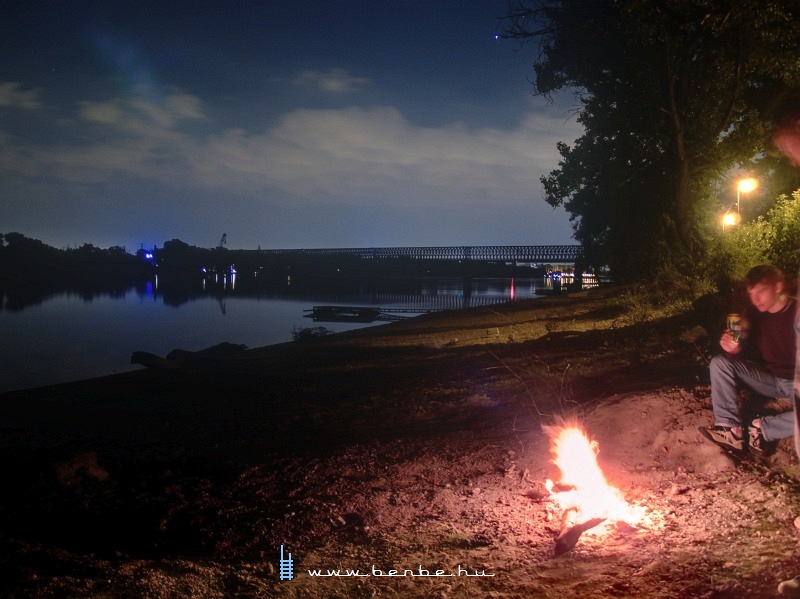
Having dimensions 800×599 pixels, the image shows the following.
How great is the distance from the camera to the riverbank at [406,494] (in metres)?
4.52

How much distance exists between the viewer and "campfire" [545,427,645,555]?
518cm

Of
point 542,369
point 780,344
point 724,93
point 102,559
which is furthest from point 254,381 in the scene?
point 724,93

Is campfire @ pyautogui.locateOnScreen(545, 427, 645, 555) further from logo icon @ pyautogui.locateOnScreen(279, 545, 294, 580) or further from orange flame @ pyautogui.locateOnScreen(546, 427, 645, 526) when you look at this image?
logo icon @ pyautogui.locateOnScreen(279, 545, 294, 580)

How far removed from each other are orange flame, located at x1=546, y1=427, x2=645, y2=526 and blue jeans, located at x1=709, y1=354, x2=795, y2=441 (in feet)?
4.22

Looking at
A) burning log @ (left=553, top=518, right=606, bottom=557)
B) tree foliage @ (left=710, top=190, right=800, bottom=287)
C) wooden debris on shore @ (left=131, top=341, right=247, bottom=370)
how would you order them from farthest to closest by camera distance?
1. wooden debris on shore @ (left=131, top=341, right=247, bottom=370)
2. tree foliage @ (left=710, top=190, right=800, bottom=287)
3. burning log @ (left=553, top=518, right=606, bottom=557)

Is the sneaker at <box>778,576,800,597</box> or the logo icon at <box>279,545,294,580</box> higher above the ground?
the sneaker at <box>778,576,800,597</box>

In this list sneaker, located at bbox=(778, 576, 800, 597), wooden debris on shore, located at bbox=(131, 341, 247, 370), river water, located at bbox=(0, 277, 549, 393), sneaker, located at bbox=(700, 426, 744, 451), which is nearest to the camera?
sneaker, located at bbox=(778, 576, 800, 597)

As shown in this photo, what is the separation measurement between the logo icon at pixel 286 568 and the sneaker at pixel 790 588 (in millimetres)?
3343

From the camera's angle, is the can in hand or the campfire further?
the can in hand

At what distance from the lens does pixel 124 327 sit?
4900 cm

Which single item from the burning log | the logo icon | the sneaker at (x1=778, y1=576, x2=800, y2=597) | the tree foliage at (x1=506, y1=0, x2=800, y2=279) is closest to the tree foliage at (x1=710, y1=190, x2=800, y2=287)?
the tree foliage at (x1=506, y1=0, x2=800, y2=279)

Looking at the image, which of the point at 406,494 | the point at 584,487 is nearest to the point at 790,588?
the point at 584,487

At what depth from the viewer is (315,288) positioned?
342 ft

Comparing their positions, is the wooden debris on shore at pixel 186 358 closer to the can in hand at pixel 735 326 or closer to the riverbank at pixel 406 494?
the riverbank at pixel 406 494
